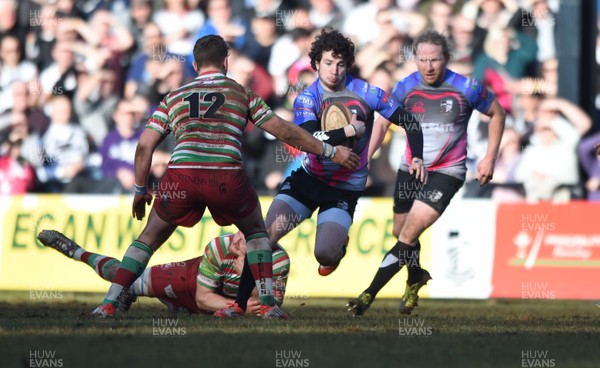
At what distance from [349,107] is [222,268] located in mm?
1746

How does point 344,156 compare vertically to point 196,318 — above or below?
above

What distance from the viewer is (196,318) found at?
9.00 metres

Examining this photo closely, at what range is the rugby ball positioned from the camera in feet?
32.2

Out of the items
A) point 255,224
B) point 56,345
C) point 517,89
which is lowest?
point 56,345

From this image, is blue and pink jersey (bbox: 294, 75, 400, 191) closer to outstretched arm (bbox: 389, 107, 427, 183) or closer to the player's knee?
outstretched arm (bbox: 389, 107, 427, 183)

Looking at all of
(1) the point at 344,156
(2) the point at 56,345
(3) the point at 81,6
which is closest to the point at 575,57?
(3) the point at 81,6

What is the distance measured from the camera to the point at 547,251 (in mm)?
13906

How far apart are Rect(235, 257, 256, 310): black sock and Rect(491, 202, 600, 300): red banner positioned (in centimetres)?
528

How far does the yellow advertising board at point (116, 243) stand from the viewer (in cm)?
1374

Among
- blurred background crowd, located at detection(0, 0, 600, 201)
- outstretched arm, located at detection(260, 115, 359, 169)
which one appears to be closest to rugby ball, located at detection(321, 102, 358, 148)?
outstretched arm, located at detection(260, 115, 359, 169)

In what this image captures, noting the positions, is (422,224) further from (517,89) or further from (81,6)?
(81,6)

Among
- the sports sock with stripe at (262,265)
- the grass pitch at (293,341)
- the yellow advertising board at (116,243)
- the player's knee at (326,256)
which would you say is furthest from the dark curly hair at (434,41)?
the yellow advertising board at (116,243)

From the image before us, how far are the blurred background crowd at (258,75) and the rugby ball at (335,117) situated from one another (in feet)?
15.0

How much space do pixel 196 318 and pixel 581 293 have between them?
6348 mm
